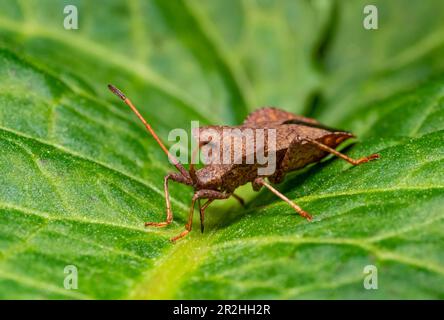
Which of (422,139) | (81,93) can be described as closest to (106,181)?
(81,93)

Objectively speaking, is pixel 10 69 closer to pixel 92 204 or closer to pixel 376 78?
pixel 92 204

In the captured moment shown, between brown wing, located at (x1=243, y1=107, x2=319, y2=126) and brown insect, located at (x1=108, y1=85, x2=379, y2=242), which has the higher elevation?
brown wing, located at (x1=243, y1=107, x2=319, y2=126)

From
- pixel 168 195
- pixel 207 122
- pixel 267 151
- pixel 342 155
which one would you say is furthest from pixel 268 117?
pixel 168 195

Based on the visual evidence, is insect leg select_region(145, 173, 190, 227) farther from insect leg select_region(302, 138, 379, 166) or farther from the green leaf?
insect leg select_region(302, 138, 379, 166)

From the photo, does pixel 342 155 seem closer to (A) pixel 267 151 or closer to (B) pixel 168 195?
(A) pixel 267 151

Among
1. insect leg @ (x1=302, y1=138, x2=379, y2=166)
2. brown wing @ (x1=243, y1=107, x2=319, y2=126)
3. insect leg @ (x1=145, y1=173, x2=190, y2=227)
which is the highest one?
brown wing @ (x1=243, y1=107, x2=319, y2=126)

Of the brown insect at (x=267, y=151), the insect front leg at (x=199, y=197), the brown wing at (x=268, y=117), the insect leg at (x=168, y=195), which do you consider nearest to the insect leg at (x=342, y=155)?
the brown insect at (x=267, y=151)

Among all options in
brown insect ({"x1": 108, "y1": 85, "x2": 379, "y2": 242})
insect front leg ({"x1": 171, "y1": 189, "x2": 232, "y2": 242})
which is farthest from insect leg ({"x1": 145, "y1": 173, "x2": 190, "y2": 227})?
insect front leg ({"x1": 171, "y1": 189, "x2": 232, "y2": 242})
